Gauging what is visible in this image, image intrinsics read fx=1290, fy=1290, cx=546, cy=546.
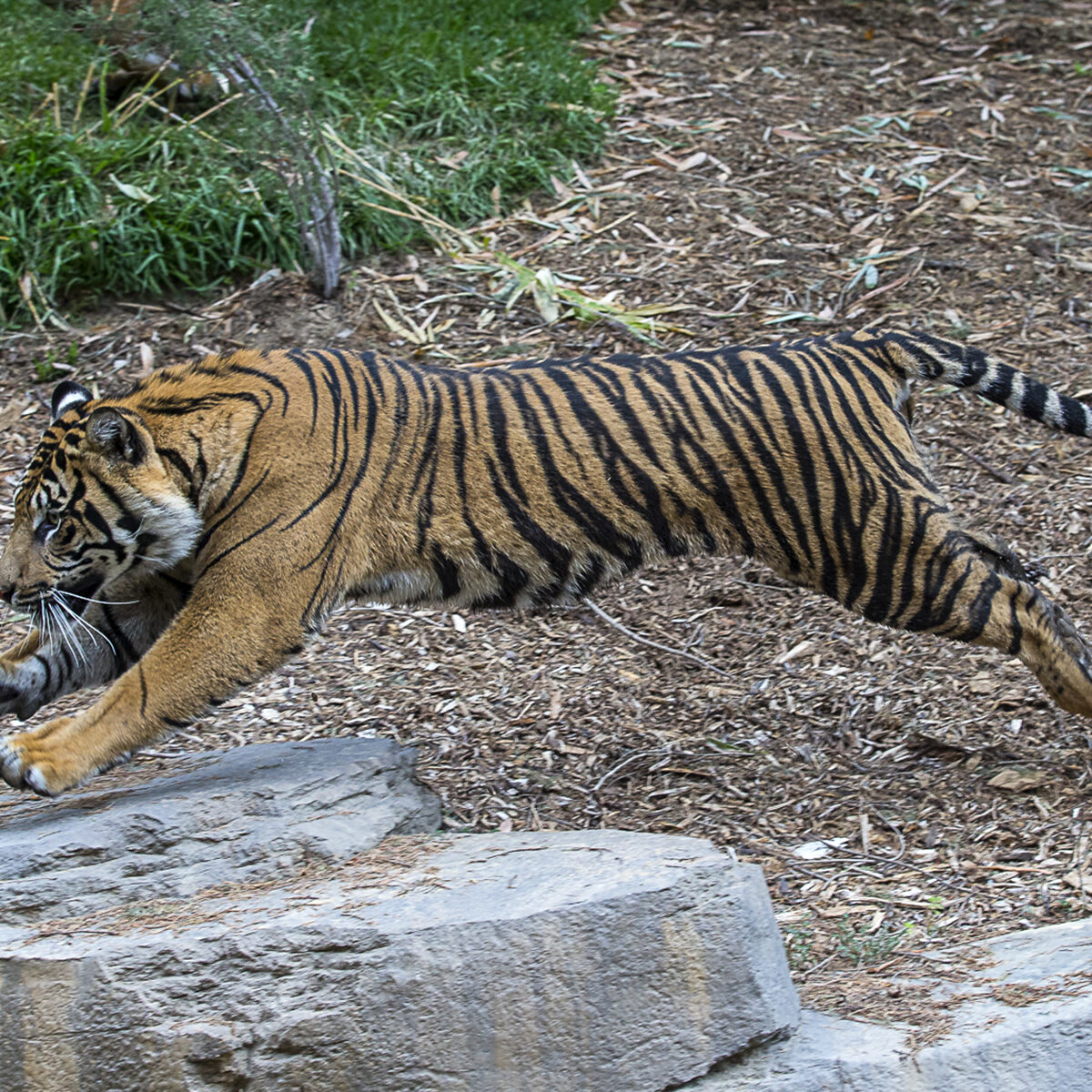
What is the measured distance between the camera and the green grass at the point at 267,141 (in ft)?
23.2

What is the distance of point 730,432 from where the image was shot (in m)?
4.34

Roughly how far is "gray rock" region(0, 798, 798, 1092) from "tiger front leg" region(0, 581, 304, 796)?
31.8 inches

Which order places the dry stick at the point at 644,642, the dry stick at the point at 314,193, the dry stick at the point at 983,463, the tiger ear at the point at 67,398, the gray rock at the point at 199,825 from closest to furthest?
the gray rock at the point at 199,825
the tiger ear at the point at 67,398
the dry stick at the point at 644,642
the dry stick at the point at 983,463
the dry stick at the point at 314,193

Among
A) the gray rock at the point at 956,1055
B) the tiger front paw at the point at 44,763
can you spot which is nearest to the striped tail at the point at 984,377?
the gray rock at the point at 956,1055

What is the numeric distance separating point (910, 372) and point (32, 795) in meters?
3.26

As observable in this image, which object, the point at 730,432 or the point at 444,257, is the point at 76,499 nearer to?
the point at 730,432

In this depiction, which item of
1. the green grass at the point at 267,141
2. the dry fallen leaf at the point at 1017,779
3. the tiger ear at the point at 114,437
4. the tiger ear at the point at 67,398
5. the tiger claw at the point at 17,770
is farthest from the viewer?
the green grass at the point at 267,141

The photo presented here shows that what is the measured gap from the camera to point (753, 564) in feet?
19.7

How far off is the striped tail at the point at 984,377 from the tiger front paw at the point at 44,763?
2.96 meters

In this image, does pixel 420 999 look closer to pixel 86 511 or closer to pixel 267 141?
pixel 86 511

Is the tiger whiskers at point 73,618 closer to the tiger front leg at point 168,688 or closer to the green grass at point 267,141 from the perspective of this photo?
the tiger front leg at point 168,688

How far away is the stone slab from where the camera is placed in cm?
281

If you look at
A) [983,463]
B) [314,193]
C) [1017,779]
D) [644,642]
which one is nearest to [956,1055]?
[1017,779]

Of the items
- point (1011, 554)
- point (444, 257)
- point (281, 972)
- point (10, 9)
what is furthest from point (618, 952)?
point (10, 9)
